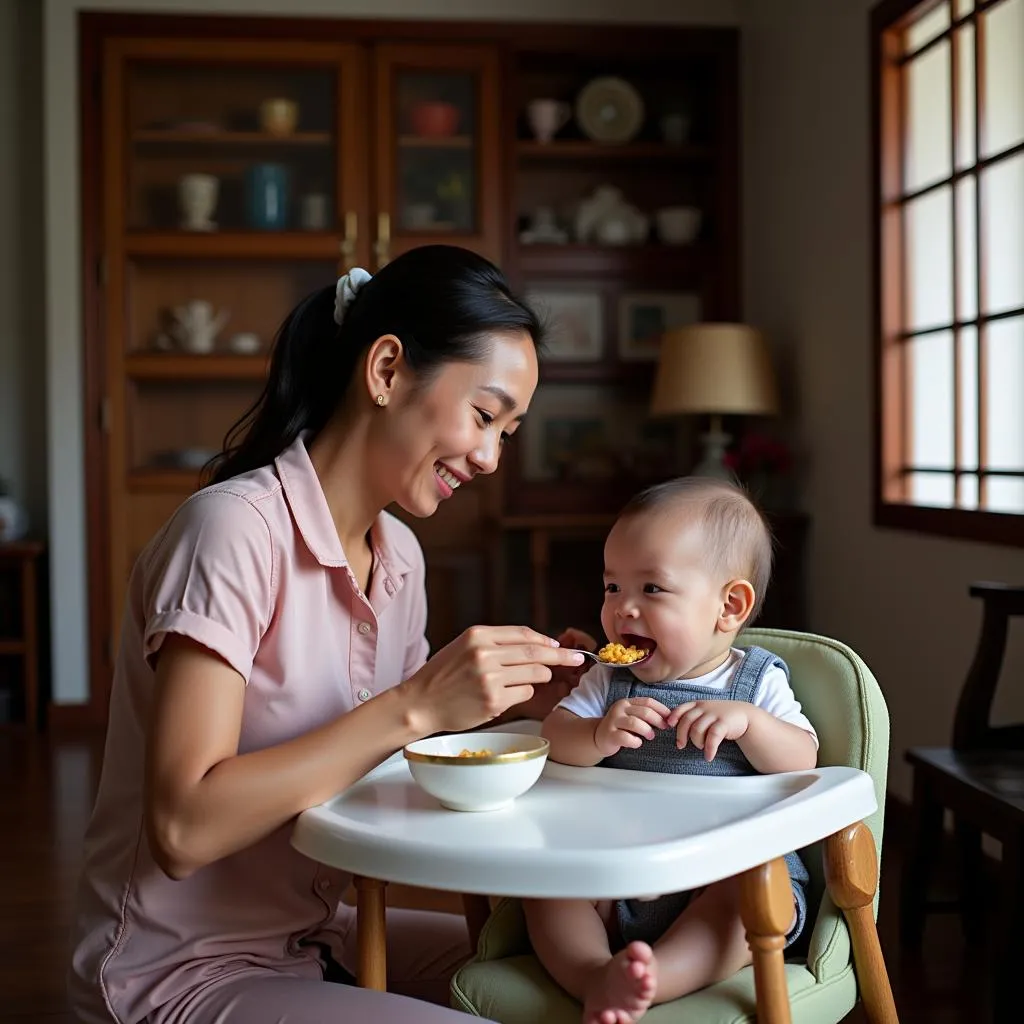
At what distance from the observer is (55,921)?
292cm

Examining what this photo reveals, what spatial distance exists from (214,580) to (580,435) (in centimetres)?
392

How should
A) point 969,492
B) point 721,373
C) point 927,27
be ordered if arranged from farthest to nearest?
point 721,373, point 927,27, point 969,492

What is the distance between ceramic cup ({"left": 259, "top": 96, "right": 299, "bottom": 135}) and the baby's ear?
3.95 m

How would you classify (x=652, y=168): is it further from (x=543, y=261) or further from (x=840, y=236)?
(x=840, y=236)

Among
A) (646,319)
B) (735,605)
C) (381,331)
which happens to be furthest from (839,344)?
(381,331)

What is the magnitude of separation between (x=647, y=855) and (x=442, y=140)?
4.33 m

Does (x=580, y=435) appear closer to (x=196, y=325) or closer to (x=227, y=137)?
(x=196, y=325)

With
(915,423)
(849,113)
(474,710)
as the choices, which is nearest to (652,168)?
(849,113)

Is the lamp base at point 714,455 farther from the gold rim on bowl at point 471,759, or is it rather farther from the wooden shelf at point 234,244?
the gold rim on bowl at point 471,759

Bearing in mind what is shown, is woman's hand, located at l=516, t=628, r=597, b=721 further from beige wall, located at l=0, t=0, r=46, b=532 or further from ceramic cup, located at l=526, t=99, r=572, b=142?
beige wall, located at l=0, t=0, r=46, b=532

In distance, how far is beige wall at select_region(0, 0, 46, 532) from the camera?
546 cm

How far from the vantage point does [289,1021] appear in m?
1.30

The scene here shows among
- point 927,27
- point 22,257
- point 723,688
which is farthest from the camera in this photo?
point 22,257

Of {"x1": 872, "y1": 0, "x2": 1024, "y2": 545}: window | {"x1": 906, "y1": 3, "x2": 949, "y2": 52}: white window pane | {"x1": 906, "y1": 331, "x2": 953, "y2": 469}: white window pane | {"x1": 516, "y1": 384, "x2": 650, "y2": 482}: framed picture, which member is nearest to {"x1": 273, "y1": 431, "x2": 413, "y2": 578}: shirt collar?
{"x1": 872, "y1": 0, "x2": 1024, "y2": 545}: window
